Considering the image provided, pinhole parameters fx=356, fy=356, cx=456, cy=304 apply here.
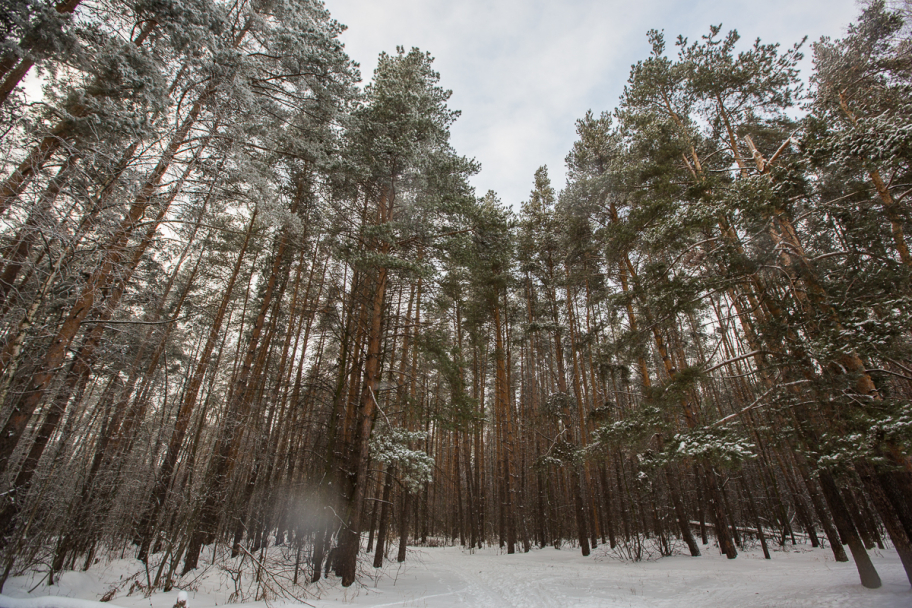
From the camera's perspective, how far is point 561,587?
25.7ft

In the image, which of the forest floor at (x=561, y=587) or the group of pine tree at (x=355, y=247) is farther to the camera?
the forest floor at (x=561, y=587)

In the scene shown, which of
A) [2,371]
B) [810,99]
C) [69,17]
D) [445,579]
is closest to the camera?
[2,371]

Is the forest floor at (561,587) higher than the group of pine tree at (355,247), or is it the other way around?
the group of pine tree at (355,247)

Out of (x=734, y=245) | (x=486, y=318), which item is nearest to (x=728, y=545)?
(x=734, y=245)

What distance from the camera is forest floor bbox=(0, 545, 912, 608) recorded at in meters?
5.60

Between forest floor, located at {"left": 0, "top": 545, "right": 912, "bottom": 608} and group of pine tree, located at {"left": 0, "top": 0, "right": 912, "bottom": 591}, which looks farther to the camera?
forest floor, located at {"left": 0, "top": 545, "right": 912, "bottom": 608}

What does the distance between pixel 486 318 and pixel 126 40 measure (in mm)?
12929

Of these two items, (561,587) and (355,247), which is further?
(355,247)

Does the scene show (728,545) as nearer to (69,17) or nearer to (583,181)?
(583,181)

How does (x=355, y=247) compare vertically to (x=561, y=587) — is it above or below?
above

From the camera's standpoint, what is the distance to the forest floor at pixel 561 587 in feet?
18.4

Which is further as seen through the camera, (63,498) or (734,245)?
(63,498)

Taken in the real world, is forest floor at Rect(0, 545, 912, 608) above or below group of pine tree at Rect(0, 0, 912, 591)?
below

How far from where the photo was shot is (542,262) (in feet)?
52.3
